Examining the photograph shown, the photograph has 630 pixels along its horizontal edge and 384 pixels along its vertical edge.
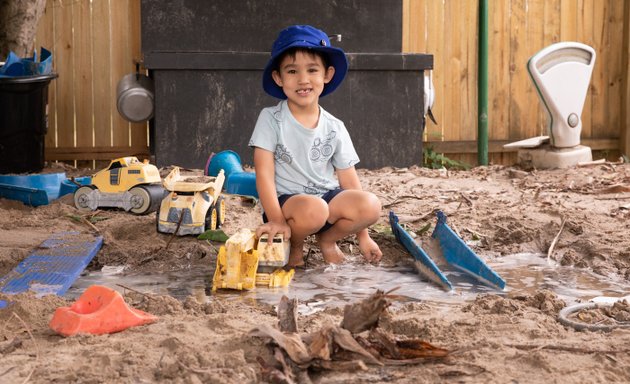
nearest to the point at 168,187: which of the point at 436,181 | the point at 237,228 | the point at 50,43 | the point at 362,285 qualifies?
the point at 237,228

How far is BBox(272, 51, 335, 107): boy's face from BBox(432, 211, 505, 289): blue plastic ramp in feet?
2.71

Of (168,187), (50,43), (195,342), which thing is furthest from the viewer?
(50,43)

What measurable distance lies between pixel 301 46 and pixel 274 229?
800 mm

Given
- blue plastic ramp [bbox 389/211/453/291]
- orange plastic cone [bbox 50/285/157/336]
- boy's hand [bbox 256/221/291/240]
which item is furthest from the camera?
boy's hand [bbox 256/221/291/240]

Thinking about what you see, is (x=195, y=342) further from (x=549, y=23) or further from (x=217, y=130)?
(x=549, y=23)

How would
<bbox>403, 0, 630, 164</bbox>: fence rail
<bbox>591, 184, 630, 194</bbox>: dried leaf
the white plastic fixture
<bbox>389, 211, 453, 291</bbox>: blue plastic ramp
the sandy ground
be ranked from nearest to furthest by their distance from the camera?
the sandy ground → <bbox>389, 211, 453, 291</bbox>: blue plastic ramp → <bbox>591, 184, 630, 194</bbox>: dried leaf → the white plastic fixture → <bbox>403, 0, 630, 164</bbox>: fence rail

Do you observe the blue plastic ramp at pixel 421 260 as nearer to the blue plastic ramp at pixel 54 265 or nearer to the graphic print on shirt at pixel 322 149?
the graphic print on shirt at pixel 322 149

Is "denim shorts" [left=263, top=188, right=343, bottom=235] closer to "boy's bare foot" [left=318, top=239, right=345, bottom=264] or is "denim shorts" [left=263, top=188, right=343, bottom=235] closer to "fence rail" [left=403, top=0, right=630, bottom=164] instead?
"boy's bare foot" [left=318, top=239, right=345, bottom=264]

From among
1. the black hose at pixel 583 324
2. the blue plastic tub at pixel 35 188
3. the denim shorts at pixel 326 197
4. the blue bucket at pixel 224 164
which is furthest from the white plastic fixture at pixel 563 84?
the black hose at pixel 583 324

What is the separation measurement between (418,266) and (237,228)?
1.06m

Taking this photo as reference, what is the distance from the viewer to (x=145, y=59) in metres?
6.40

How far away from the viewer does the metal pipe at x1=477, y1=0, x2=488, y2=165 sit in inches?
284

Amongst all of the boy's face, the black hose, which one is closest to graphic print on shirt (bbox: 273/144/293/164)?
the boy's face

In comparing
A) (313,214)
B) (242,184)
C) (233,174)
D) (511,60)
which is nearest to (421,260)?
(313,214)
